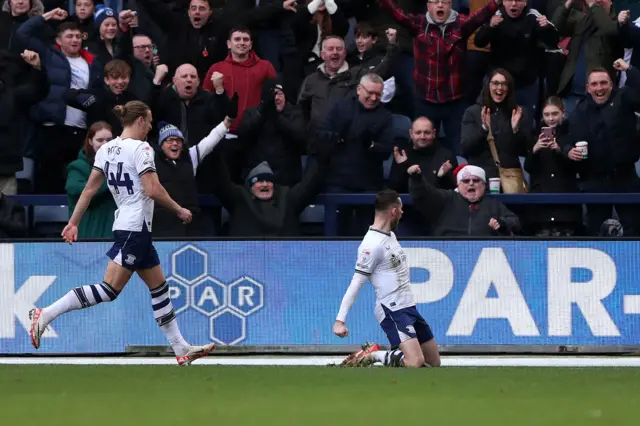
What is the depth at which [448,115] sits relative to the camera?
1628 centimetres

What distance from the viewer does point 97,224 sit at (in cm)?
1470

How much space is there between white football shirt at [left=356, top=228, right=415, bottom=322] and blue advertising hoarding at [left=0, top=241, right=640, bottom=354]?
2044 mm

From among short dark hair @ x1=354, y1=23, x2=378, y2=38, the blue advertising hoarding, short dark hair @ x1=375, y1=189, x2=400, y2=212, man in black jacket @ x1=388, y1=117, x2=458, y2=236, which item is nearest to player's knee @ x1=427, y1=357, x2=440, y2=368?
short dark hair @ x1=375, y1=189, x2=400, y2=212

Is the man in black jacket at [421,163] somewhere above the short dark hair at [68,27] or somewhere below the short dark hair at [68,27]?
below

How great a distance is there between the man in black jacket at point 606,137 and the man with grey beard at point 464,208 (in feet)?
4.04

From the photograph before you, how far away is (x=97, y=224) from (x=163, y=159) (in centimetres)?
101

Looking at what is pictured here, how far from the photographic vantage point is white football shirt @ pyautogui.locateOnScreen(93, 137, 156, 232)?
1144 centimetres

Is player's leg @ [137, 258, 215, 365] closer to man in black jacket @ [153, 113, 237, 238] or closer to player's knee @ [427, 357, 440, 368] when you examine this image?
player's knee @ [427, 357, 440, 368]

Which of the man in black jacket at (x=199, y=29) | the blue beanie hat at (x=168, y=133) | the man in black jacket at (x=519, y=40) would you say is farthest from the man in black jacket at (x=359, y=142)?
the man in black jacket at (x=199, y=29)

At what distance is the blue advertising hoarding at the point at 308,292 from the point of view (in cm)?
1398

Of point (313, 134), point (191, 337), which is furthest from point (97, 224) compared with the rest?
point (313, 134)

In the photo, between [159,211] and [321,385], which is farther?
[159,211]

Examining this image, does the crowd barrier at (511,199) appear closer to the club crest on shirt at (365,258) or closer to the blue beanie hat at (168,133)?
the blue beanie hat at (168,133)

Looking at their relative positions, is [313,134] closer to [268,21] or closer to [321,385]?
[268,21]
